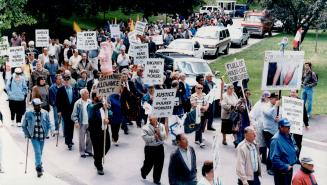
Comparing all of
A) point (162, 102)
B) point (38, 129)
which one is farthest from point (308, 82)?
point (38, 129)

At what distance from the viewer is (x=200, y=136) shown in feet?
57.6

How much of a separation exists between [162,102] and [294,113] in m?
3.04

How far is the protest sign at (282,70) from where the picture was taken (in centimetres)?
1506

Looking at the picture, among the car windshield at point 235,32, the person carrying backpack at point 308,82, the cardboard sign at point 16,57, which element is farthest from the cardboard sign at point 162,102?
the car windshield at point 235,32

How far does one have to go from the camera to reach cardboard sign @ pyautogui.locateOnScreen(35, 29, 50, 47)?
85.8ft

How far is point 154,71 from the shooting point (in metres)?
18.8

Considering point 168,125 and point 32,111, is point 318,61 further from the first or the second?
point 32,111

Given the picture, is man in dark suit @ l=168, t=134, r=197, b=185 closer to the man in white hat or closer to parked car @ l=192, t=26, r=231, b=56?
the man in white hat

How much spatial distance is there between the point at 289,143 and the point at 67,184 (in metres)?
4.91

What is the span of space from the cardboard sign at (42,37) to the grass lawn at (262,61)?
7517mm

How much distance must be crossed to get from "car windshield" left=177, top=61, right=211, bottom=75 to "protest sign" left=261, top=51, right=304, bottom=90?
10.0 metres

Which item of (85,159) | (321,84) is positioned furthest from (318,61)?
(85,159)

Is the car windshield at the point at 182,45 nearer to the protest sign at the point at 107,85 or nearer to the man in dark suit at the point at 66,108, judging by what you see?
the man in dark suit at the point at 66,108

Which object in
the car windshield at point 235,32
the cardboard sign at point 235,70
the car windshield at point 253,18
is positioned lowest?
the car windshield at point 235,32
